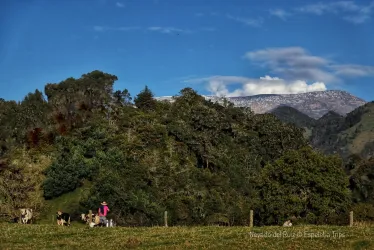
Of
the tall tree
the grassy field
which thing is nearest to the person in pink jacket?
the grassy field

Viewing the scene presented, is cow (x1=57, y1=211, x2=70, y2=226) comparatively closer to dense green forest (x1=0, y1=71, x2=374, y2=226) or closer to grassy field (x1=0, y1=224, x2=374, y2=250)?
grassy field (x1=0, y1=224, x2=374, y2=250)

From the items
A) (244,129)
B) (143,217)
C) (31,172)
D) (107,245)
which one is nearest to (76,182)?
(31,172)

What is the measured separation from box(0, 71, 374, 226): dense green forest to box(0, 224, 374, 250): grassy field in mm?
47564

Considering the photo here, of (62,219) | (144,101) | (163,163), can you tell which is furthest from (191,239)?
(144,101)

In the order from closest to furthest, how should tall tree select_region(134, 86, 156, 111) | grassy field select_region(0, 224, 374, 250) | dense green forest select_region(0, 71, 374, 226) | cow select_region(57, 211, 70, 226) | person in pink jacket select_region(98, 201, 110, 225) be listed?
grassy field select_region(0, 224, 374, 250) → person in pink jacket select_region(98, 201, 110, 225) → cow select_region(57, 211, 70, 226) → dense green forest select_region(0, 71, 374, 226) → tall tree select_region(134, 86, 156, 111)

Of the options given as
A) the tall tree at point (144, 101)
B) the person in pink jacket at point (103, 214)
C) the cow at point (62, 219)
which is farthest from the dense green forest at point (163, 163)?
the person in pink jacket at point (103, 214)

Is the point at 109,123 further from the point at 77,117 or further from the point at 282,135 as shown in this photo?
the point at 282,135

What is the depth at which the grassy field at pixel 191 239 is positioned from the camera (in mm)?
23656

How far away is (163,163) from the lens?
102250 mm

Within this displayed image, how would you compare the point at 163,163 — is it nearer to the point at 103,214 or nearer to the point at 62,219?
the point at 62,219

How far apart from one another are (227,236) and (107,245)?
658cm

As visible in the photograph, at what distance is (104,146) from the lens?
102938 mm

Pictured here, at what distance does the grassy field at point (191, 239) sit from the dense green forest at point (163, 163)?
47.6m

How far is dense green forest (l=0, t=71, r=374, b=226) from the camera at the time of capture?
7862 centimetres
